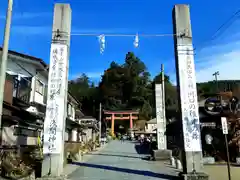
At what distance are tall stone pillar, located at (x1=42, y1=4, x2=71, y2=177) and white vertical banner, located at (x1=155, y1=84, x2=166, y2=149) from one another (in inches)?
459

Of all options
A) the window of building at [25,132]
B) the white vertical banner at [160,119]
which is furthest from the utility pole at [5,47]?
the white vertical banner at [160,119]

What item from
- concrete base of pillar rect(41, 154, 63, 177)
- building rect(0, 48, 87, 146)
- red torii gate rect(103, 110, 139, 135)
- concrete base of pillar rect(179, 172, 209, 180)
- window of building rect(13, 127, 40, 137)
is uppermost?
red torii gate rect(103, 110, 139, 135)

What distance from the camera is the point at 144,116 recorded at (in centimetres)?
8394

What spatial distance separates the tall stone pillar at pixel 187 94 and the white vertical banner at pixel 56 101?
5.63 m

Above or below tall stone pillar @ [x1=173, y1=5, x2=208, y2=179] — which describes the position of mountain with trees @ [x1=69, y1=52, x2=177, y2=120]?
above

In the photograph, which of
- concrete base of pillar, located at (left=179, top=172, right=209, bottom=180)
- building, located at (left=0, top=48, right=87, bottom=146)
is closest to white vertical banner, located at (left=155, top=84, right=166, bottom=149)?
building, located at (left=0, top=48, right=87, bottom=146)

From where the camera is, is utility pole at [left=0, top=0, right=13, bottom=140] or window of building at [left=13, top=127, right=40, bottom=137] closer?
utility pole at [left=0, top=0, right=13, bottom=140]

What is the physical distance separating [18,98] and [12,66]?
3371mm

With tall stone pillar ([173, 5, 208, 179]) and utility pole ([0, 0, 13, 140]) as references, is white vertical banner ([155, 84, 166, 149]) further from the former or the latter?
utility pole ([0, 0, 13, 140])

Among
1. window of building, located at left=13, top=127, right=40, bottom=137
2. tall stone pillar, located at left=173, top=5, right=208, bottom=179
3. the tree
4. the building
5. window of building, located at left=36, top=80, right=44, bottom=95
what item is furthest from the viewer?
the tree

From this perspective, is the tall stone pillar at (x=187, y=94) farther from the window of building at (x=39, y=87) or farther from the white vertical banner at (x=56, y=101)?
the window of building at (x=39, y=87)

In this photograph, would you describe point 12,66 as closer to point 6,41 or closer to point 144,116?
Result: point 6,41

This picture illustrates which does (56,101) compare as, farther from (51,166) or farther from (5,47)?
(5,47)

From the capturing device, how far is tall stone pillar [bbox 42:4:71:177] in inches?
459
